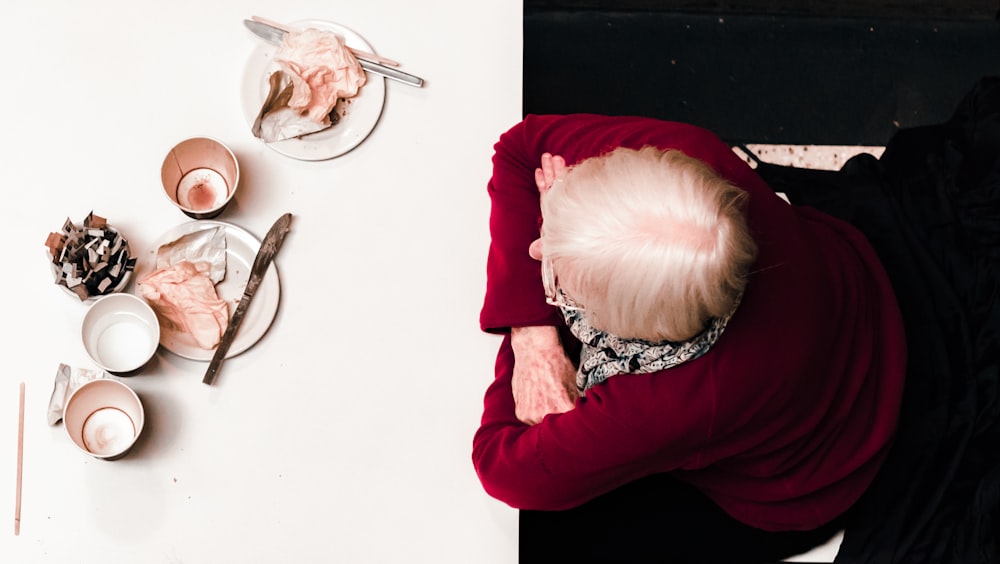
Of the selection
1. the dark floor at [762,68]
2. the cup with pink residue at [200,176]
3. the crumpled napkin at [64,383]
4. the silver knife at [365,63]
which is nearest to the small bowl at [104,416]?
the crumpled napkin at [64,383]

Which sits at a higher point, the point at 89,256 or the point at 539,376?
the point at 89,256

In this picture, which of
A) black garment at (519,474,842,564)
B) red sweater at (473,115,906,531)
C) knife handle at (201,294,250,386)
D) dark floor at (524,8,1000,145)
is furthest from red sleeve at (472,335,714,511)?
dark floor at (524,8,1000,145)

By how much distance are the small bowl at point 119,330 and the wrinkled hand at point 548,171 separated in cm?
52

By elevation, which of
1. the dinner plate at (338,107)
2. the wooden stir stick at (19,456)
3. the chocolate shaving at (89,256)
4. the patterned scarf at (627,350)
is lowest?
the wooden stir stick at (19,456)

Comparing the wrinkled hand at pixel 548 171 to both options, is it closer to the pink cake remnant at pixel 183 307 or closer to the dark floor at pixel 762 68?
the pink cake remnant at pixel 183 307

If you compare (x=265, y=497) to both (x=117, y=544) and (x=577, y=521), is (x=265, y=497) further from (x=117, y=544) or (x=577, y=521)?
(x=577, y=521)

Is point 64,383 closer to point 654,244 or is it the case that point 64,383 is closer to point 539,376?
Answer: point 539,376

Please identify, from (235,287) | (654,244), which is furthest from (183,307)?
(654,244)

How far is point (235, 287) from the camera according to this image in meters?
1.00

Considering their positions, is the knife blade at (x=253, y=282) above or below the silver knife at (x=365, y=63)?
below

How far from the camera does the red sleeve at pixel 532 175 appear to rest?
0.97 m

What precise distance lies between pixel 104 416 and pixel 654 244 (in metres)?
0.71

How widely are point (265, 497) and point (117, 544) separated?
0.18 meters

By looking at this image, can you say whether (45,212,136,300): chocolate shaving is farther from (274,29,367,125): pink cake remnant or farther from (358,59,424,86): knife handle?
(358,59,424,86): knife handle
